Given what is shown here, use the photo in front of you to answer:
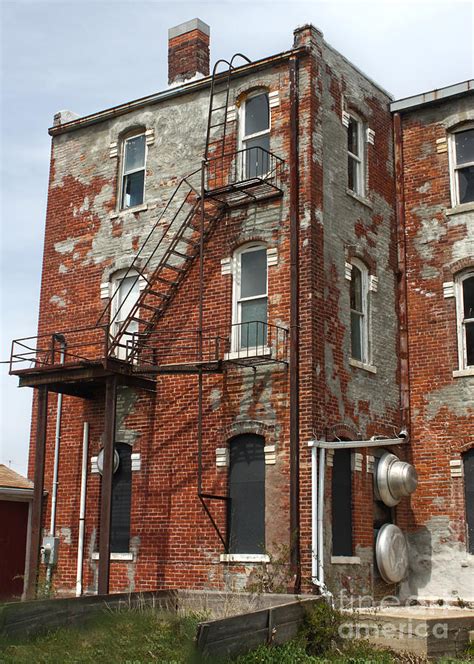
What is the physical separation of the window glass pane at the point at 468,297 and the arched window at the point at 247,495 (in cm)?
533

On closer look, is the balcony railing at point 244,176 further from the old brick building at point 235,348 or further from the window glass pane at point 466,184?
the window glass pane at point 466,184

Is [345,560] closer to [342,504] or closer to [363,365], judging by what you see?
[342,504]

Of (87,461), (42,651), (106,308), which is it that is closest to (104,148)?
(106,308)

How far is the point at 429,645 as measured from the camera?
44.3ft

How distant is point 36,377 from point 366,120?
8.92 meters

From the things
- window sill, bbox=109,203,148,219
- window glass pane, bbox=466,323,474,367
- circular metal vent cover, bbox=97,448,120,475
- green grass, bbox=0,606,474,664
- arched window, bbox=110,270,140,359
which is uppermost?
window sill, bbox=109,203,148,219

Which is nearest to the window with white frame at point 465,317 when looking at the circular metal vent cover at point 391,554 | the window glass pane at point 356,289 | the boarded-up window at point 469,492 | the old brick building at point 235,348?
the old brick building at point 235,348

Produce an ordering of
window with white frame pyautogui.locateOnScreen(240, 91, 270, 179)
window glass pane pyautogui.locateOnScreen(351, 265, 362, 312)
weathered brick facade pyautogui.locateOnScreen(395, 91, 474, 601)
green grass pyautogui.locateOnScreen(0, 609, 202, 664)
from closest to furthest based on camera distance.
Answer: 1. green grass pyautogui.locateOnScreen(0, 609, 202, 664)
2. weathered brick facade pyautogui.locateOnScreen(395, 91, 474, 601)
3. window with white frame pyautogui.locateOnScreen(240, 91, 270, 179)
4. window glass pane pyautogui.locateOnScreen(351, 265, 362, 312)

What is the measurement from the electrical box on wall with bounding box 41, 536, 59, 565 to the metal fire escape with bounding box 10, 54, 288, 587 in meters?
3.04

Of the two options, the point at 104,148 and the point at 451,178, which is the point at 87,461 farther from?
the point at 451,178

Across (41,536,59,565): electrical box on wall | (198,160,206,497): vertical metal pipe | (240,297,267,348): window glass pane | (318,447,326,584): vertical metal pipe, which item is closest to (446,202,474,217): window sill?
(240,297,267,348): window glass pane

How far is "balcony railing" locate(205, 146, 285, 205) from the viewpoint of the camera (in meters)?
17.8

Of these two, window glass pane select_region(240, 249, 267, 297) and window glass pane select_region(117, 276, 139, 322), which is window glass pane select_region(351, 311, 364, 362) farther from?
window glass pane select_region(117, 276, 139, 322)

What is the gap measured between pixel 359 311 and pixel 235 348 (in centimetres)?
285
